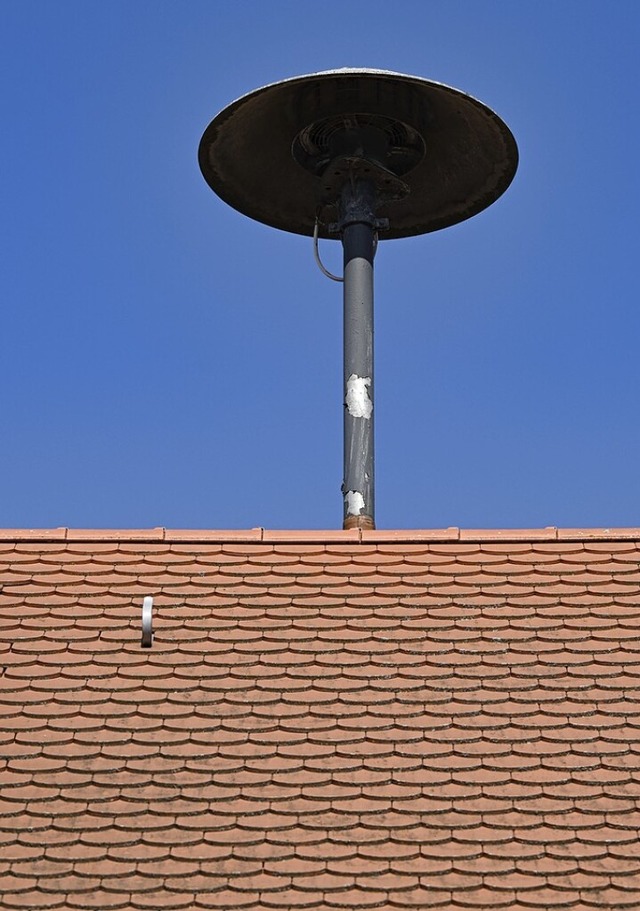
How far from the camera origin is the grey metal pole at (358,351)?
1234 cm

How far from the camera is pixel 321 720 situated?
920cm

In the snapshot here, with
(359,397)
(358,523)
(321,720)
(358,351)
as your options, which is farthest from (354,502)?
(321,720)

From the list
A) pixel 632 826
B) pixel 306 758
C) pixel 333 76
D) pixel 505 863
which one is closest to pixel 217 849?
pixel 306 758

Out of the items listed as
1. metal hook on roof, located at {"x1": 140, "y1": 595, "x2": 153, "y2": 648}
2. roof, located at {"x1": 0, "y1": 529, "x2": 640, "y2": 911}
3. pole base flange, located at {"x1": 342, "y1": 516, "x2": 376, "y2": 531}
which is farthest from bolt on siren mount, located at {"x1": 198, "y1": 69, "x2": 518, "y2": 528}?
metal hook on roof, located at {"x1": 140, "y1": 595, "x2": 153, "y2": 648}

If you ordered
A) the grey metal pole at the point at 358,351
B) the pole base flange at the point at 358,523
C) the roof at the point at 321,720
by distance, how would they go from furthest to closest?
the grey metal pole at the point at 358,351 < the pole base flange at the point at 358,523 < the roof at the point at 321,720

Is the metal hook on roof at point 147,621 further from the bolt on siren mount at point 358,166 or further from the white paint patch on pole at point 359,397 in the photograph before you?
the white paint patch on pole at point 359,397

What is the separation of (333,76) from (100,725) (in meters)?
5.96

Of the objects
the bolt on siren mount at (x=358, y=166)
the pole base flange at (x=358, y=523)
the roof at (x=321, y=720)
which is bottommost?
the roof at (x=321, y=720)

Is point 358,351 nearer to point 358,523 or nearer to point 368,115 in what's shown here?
point 358,523

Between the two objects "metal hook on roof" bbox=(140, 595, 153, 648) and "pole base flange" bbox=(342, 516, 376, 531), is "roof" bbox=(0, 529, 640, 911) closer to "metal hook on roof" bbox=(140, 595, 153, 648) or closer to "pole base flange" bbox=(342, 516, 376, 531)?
"metal hook on roof" bbox=(140, 595, 153, 648)

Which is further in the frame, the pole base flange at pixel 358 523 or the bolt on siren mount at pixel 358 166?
the bolt on siren mount at pixel 358 166

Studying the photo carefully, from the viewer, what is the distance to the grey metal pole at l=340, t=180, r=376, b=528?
12344 millimetres

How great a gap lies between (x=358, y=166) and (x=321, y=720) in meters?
5.78

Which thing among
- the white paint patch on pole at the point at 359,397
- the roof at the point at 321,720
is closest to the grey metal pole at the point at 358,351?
the white paint patch on pole at the point at 359,397
